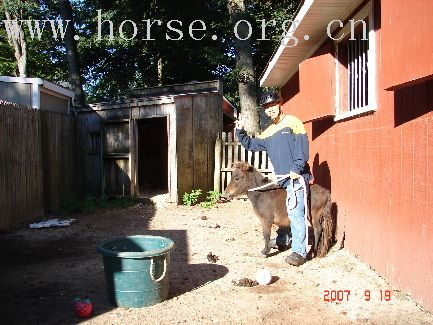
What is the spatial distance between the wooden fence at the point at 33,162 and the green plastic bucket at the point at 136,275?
4.67 m

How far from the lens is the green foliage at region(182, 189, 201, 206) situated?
35.5 feet

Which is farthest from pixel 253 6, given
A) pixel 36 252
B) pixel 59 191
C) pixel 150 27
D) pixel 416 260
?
pixel 416 260

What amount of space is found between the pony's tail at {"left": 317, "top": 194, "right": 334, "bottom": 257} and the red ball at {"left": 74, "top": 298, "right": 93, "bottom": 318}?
3352mm

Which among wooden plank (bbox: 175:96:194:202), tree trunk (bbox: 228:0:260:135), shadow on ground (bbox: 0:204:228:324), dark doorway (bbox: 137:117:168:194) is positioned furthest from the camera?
dark doorway (bbox: 137:117:168:194)

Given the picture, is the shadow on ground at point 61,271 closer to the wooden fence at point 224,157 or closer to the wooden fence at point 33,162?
the wooden fence at point 33,162

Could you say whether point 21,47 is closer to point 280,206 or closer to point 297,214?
point 280,206

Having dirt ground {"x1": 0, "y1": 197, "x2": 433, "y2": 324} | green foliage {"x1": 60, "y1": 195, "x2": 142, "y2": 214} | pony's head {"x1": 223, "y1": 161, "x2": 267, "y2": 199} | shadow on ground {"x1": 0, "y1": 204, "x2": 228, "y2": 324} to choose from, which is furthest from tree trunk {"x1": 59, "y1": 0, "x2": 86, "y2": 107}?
pony's head {"x1": 223, "y1": 161, "x2": 267, "y2": 199}

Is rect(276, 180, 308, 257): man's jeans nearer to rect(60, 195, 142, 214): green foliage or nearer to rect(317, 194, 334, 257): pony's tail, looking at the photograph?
rect(317, 194, 334, 257): pony's tail

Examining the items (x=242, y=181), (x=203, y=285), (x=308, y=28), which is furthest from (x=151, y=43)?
(x=203, y=285)

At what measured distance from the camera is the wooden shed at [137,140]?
10.8 m

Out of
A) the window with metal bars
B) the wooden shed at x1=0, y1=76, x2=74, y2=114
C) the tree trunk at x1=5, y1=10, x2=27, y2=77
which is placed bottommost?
the window with metal bars

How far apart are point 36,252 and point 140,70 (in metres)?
17.2

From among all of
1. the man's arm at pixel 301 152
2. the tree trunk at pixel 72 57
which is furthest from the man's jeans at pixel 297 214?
the tree trunk at pixel 72 57

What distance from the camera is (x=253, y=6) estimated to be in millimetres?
17750
